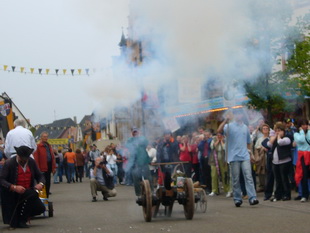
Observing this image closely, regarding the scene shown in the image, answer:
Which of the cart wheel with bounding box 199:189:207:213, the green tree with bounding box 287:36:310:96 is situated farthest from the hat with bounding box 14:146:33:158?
the green tree with bounding box 287:36:310:96

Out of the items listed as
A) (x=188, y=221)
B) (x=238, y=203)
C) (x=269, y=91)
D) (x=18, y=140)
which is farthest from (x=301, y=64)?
(x=188, y=221)

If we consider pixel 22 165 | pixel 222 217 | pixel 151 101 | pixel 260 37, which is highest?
pixel 260 37

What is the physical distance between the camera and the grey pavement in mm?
10500

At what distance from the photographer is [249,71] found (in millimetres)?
18281

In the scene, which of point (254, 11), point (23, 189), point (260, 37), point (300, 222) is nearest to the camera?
point (300, 222)

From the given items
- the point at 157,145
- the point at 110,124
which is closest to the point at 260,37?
the point at 157,145

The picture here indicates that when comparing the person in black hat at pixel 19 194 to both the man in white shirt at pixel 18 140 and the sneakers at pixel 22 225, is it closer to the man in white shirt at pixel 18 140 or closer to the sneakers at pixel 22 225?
the sneakers at pixel 22 225

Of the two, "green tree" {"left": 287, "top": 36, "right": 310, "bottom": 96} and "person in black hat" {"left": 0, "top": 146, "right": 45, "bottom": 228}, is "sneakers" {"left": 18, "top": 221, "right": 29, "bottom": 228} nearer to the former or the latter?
"person in black hat" {"left": 0, "top": 146, "right": 45, "bottom": 228}

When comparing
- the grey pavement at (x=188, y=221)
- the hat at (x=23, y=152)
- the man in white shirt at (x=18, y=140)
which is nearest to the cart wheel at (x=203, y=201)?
the grey pavement at (x=188, y=221)

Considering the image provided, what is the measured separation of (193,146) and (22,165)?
8.58m

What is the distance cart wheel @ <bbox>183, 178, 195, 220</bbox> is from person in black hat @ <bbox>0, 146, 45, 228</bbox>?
247 centimetres

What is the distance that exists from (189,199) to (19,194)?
2893 mm

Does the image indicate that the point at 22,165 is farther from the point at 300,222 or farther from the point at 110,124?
the point at 110,124

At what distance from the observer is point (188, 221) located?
11.6 metres
